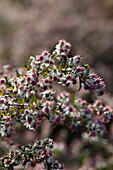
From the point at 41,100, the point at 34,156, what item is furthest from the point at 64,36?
the point at 34,156

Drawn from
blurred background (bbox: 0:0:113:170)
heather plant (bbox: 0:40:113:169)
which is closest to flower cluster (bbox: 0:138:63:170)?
heather plant (bbox: 0:40:113:169)

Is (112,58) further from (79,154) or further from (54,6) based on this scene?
(54,6)

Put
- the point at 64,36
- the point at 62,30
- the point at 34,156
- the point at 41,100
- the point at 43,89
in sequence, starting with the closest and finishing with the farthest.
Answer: the point at 34,156
the point at 43,89
the point at 41,100
the point at 64,36
the point at 62,30

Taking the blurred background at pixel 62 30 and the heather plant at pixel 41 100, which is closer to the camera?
the heather plant at pixel 41 100

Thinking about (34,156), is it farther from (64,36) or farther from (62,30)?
(62,30)

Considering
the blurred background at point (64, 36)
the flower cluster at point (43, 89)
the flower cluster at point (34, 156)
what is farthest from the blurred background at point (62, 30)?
the flower cluster at point (34, 156)

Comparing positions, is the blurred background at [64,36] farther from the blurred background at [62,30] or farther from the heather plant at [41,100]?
the heather plant at [41,100]

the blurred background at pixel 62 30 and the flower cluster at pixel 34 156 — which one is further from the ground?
the blurred background at pixel 62 30
